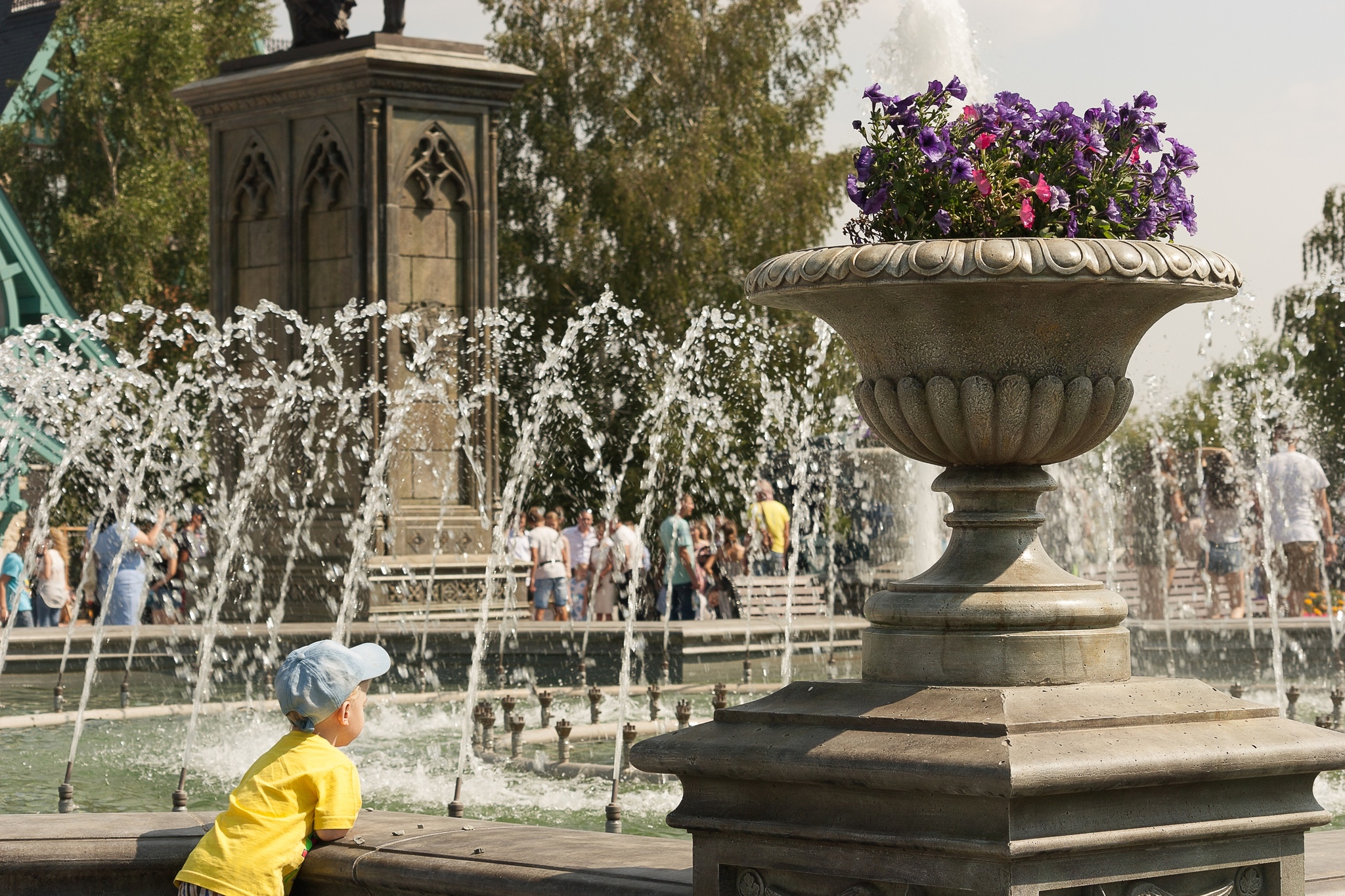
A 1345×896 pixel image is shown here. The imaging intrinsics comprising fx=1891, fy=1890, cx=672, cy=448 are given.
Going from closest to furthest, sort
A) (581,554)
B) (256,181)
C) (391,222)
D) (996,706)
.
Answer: (996,706) < (391,222) < (256,181) < (581,554)

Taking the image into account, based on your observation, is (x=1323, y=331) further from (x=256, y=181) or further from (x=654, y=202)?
(x=256, y=181)

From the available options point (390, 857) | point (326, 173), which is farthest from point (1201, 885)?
point (326, 173)

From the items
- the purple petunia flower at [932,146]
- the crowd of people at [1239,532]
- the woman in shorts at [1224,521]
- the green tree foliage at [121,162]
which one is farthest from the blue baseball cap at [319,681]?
the green tree foliage at [121,162]

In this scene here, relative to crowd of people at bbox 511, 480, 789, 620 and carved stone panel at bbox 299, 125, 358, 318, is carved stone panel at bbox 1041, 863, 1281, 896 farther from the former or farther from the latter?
crowd of people at bbox 511, 480, 789, 620

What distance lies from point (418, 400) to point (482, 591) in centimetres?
175

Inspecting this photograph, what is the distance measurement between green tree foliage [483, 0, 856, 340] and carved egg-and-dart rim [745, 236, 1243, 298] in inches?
1247

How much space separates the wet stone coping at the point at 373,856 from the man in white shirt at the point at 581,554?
14278 mm

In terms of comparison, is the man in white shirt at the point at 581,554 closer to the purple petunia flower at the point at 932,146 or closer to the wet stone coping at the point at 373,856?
the wet stone coping at the point at 373,856

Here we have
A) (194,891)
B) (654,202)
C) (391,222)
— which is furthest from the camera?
(654,202)

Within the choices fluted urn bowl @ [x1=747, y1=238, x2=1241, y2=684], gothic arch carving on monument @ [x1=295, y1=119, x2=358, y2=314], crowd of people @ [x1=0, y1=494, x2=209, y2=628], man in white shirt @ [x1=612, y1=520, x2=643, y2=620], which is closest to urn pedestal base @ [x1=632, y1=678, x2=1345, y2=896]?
fluted urn bowl @ [x1=747, y1=238, x2=1241, y2=684]

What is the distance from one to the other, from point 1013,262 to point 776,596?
1383cm

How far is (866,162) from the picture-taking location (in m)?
4.24

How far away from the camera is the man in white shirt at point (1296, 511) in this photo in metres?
15.9

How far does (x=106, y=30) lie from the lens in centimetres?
4034
